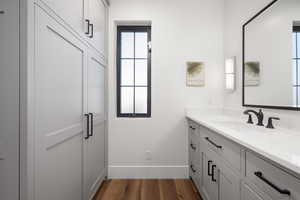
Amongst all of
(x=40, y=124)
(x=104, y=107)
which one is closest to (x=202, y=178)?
(x=104, y=107)

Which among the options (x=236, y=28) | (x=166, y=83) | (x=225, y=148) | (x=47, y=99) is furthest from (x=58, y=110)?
(x=236, y=28)

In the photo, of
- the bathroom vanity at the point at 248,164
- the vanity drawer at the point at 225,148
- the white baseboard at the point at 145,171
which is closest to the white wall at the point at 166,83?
the white baseboard at the point at 145,171

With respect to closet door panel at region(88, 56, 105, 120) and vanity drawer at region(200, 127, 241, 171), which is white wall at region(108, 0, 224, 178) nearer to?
closet door panel at region(88, 56, 105, 120)

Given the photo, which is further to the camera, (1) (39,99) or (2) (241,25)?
(2) (241,25)

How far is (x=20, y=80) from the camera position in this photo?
0.90 metres

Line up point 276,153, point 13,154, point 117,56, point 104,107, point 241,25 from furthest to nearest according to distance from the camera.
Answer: point 117,56, point 104,107, point 241,25, point 13,154, point 276,153

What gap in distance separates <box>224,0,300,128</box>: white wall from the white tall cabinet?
5.78 ft

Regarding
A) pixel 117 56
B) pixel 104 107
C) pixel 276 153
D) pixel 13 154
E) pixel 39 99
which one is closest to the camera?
pixel 276 153

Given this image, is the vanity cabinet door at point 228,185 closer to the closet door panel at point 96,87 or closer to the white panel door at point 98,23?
the closet door panel at point 96,87

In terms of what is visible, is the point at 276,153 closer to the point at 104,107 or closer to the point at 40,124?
the point at 40,124

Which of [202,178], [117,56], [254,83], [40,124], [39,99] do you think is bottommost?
[202,178]

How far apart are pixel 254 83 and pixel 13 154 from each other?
2.11 metres

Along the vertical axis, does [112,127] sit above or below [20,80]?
below

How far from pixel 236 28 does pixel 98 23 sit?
1.75 m
